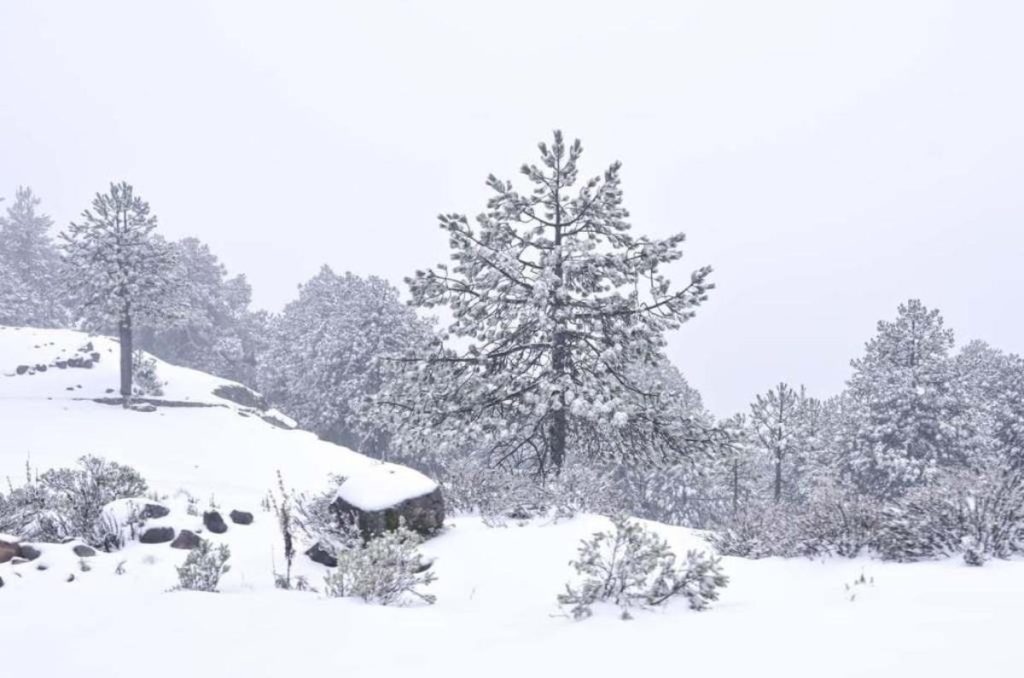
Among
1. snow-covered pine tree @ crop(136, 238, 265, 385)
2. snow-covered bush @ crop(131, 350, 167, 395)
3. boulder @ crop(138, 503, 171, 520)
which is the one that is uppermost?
snow-covered pine tree @ crop(136, 238, 265, 385)

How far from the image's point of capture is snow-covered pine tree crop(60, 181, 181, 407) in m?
30.5

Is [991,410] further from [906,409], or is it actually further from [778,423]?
[778,423]

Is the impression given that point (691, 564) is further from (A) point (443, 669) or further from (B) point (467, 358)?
(B) point (467, 358)

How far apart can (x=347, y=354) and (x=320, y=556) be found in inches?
1208

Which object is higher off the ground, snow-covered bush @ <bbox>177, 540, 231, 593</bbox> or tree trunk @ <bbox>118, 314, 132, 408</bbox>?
tree trunk @ <bbox>118, 314, 132, 408</bbox>

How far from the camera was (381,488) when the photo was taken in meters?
8.34

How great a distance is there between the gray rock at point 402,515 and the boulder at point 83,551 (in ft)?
8.78

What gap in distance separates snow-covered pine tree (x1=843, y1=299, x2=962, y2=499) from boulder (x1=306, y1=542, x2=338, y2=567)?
25160 mm

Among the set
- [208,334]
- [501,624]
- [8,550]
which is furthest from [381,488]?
[208,334]

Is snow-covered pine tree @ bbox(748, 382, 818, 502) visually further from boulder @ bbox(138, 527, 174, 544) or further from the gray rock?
boulder @ bbox(138, 527, 174, 544)

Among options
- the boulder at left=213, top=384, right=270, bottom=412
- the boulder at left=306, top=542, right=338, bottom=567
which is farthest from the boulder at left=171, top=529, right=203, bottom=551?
the boulder at left=213, top=384, right=270, bottom=412

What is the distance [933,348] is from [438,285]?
75.8ft

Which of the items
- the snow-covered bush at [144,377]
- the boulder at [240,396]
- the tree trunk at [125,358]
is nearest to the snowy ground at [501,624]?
the tree trunk at [125,358]

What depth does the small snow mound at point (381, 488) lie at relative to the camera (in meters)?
8.03
